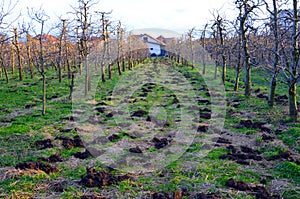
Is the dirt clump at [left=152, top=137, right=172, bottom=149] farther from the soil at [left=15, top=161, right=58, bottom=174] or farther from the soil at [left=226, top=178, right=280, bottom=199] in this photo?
the soil at [left=15, top=161, right=58, bottom=174]

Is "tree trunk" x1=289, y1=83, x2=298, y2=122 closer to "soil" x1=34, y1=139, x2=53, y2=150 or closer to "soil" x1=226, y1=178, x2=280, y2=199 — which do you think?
"soil" x1=226, y1=178, x2=280, y2=199

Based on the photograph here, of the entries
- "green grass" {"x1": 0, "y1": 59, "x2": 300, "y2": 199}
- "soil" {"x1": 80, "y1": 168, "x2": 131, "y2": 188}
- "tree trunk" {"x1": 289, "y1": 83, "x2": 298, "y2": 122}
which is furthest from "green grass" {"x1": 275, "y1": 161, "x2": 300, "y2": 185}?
"tree trunk" {"x1": 289, "y1": 83, "x2": 298, "y2": 122}

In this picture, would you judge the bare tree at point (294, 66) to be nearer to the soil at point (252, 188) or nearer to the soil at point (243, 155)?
the soil at point (243, 155)

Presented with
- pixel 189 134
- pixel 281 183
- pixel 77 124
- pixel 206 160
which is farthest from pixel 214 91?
pixel 281 183

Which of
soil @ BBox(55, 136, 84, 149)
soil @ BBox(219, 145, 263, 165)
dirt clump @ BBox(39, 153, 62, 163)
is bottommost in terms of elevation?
soil @ BBox(219, 145, 263, 165)

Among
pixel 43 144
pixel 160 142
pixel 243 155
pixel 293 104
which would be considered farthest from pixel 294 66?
pixel 43 144

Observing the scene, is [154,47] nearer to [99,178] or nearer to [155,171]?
[155,171]

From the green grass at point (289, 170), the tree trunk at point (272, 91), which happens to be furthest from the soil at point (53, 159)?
the tree trunk at point (272, 91)

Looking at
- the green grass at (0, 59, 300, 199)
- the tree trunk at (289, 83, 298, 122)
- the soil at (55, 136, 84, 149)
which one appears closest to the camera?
the green grass at (0, 59, 300, 199)

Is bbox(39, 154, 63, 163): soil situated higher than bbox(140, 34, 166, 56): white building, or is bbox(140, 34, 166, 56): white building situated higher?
bbox(140, 34, 166, 56): white building

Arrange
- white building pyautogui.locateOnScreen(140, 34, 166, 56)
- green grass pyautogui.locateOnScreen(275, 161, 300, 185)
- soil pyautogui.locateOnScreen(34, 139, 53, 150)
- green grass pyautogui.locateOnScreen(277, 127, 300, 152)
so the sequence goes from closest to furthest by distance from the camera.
Result: green grass pyautogui.locateOnScreen(275, 161, 300, 185), green grass pyautogui.locateOnScreen(277, 127, 300, 152), soil pyautogui.locateOnScreen(34, 139, 53, 150), white building pyautogui.locateOnScreen(140, 34, 166, 56)

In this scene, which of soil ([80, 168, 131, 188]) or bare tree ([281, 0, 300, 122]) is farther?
bare tree ([281, 0, 300, 122])

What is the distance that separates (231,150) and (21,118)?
9577 millimetres

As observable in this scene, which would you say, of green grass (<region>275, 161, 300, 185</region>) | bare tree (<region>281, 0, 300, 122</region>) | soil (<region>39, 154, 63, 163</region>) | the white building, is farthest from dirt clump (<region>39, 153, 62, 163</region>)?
the white building
